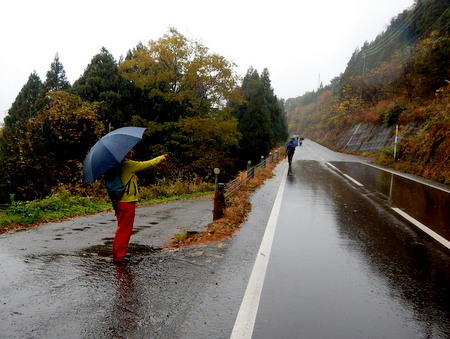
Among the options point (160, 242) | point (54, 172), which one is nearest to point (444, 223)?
point (160, 242)

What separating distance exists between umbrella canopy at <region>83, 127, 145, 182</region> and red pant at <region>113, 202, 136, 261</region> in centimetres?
64

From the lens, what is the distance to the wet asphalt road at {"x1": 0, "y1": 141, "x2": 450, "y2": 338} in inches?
120

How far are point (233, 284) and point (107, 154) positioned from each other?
2.42m

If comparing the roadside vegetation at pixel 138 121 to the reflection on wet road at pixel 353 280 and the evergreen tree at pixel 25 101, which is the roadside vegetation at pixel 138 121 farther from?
the reflection on wet road at pixel 353 280

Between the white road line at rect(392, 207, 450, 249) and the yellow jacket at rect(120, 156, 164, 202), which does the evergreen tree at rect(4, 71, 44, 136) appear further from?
the white road line at rect(392, 207, 450, 249)

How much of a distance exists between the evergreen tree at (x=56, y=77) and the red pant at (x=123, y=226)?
31207mm

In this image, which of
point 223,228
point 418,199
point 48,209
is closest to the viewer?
point 223,228

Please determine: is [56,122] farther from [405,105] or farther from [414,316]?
[405,105]

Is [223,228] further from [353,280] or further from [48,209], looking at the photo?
[48,209]

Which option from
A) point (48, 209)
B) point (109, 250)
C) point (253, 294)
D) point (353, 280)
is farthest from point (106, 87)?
point (353, 280)

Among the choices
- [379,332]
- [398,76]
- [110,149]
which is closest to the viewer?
[379,332]

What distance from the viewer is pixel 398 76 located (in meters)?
35.7

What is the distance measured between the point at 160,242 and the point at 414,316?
14.8ft

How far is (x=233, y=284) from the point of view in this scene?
400 centimetres
